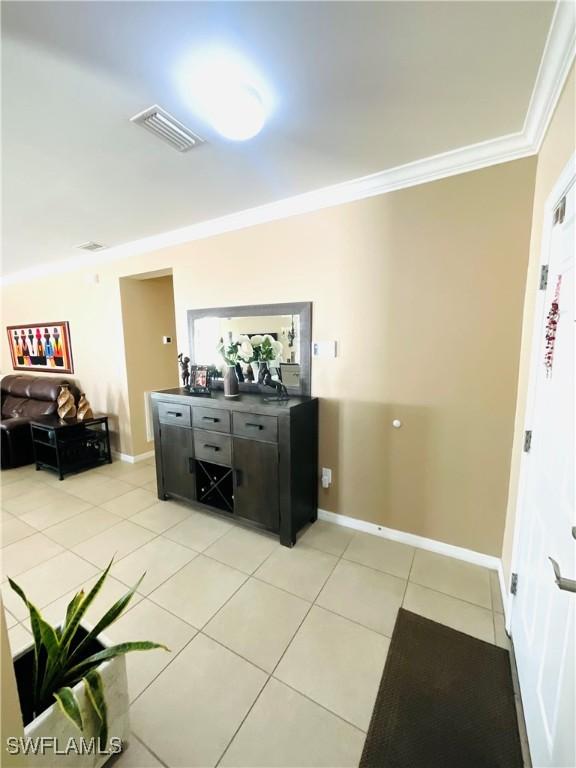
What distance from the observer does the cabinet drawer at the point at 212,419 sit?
2344mm

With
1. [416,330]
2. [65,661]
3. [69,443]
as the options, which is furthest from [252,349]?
[69,443]

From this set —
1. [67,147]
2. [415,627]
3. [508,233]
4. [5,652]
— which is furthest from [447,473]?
[67,147]

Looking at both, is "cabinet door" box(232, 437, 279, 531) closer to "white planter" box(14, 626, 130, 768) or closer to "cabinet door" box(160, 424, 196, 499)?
"cabinet door" box(160, 424, 196, 499)

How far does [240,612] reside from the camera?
1.70m

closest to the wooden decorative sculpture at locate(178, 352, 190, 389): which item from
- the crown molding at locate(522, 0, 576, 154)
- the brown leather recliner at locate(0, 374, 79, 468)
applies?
the brown leather recliner at locate(0, 374, 79, 468)

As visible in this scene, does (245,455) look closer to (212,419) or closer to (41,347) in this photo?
(212,419)

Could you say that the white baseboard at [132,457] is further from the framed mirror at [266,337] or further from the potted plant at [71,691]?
the potted plant at [71,691]

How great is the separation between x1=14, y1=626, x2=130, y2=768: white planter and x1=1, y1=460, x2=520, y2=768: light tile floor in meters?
0.14

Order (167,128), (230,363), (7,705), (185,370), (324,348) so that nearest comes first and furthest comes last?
(7,705)
(167,128)
(324,348)
(230,363)
(185,370)

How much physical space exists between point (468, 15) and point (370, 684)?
251 cm

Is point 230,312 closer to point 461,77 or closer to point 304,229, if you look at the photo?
point 304,229

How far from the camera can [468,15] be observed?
1014mm

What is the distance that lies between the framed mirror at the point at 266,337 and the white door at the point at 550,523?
1440 millimetres

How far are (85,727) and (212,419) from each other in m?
1.63
